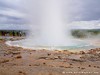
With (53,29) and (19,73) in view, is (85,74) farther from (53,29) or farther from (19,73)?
(53,29)

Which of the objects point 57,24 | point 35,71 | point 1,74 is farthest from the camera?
point 57,24

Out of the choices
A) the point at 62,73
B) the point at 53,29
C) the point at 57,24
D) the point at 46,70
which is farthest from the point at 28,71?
the point at 57,24

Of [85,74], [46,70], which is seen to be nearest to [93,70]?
[85,74]

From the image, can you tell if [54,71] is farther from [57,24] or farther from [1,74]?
[57,24]

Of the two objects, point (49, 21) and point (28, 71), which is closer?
point (28, 71)

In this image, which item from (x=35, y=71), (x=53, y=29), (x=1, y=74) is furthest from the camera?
(x=53, y=29)

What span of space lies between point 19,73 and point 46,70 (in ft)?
4.74

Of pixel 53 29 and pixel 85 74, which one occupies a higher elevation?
pixel 53 29

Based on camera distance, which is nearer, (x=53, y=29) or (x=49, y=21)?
(x=53, y=29)

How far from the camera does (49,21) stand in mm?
47000

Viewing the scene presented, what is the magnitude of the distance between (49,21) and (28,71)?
38.0 meters

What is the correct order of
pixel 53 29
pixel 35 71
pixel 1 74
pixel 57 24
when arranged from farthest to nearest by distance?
pixel 57 24 → pixel 53 29 → pixel 35 71 → pixel 1 74

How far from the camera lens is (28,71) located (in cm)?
941

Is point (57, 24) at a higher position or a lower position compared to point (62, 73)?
higher
